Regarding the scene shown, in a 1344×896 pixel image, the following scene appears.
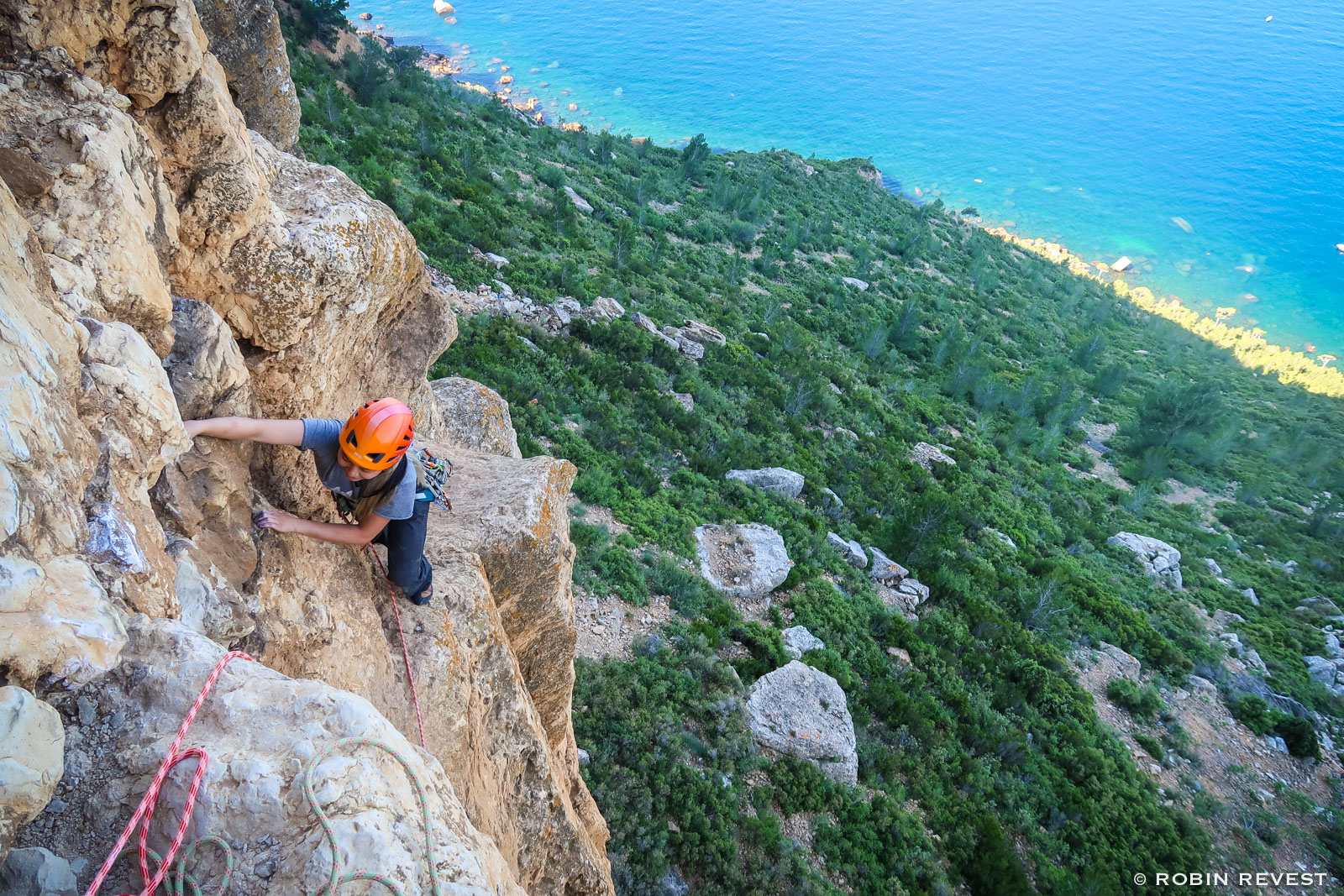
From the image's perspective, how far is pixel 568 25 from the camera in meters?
94.8

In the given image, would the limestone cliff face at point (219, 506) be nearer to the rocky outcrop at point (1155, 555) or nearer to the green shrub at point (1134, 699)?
the green shrub at point (1134, 699)

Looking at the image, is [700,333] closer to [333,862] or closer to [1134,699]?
[1134,699]

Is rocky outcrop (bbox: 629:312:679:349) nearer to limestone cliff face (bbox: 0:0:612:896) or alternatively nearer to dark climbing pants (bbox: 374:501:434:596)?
limestone cliff face (bbox: 0:0:612:896)

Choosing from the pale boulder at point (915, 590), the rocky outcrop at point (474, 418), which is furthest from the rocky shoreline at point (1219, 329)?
the rocky outcrop at point (474, 418)

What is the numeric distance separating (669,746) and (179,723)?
7.49 meters

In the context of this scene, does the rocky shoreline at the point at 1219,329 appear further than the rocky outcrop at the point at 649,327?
Yes

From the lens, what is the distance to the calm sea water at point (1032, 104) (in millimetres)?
70375

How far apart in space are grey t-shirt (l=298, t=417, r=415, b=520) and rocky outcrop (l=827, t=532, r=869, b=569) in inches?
491

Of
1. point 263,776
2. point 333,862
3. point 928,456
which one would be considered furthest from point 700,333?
point 333,862

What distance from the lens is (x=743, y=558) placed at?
13.4m

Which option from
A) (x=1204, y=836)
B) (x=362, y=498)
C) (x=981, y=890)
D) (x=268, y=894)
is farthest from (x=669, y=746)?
(x=1204, y=836)

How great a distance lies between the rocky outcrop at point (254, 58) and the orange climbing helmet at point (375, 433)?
14.2 ft

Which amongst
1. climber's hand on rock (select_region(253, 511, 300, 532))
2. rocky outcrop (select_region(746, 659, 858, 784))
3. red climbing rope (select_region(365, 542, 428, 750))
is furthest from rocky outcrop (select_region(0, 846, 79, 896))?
rocky outcrop (select_region(746, 659, 858, 784))

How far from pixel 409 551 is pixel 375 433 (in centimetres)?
97
